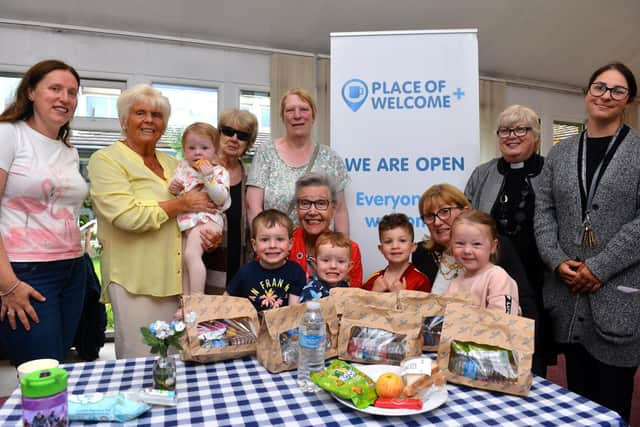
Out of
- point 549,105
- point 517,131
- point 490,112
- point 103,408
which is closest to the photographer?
point 103,408

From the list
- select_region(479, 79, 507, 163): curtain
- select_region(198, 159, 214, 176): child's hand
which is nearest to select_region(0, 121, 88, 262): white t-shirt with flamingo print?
select_region(198, 159, 214, 176): child's hand

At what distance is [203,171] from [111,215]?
0.43 meters

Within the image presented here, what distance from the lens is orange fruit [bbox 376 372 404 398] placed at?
1.08 meters

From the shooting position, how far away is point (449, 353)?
124 centimetres

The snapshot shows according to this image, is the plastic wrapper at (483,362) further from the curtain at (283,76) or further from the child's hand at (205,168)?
the curtain at (283,76)

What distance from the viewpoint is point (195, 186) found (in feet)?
6.70

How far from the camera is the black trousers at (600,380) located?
1.85m

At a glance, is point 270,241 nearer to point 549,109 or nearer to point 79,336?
point 79,336

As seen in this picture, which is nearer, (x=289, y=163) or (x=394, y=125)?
(x=289, y=163)

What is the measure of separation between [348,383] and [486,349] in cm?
39

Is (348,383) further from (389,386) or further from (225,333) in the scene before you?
(225,333)

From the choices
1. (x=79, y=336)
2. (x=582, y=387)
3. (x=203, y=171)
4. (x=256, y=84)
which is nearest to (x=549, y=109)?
(x=256, y=84)

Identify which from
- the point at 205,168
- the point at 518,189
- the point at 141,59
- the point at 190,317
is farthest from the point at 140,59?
the point at 190,317

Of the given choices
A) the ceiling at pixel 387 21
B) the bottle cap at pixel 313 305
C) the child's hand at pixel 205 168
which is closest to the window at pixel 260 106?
the ceiling at pixel 387 21
